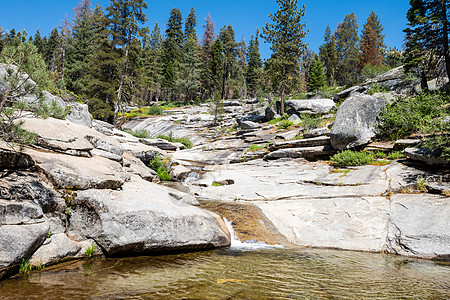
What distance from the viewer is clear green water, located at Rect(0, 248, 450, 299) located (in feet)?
12.1

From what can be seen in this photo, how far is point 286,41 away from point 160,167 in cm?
2492

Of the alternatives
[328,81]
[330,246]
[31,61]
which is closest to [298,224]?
[330,246]

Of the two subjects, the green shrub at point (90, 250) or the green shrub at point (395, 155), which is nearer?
the green shrub at point (90, 250)

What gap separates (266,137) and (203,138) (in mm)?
12044

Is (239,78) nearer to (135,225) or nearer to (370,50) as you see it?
(370,50)

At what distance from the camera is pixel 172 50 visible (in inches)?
2699

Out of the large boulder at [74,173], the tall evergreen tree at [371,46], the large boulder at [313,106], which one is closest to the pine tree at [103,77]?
the large boulder at [313,106]

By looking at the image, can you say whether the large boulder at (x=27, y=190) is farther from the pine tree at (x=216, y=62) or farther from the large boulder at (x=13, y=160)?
the pine tree at (x=216, y=62)

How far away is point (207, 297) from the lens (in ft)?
12.0

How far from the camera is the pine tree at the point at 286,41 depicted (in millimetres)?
30188

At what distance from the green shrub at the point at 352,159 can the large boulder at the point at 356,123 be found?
3.79 feet

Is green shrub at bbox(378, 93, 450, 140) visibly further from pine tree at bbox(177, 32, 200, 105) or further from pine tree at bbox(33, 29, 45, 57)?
pine tree at bbox(33, 29, 45, 57)

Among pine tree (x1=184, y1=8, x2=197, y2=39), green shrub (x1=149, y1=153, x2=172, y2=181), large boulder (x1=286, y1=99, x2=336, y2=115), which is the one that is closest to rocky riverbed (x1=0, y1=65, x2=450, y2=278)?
green shrub (x1=149, y1=153, x2=172, y2=181)

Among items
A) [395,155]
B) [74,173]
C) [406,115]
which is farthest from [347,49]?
[74,173]
